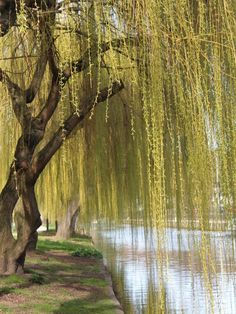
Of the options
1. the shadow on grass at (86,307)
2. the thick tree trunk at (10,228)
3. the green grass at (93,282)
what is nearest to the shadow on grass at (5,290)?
the thick tree trunk at (10,228)

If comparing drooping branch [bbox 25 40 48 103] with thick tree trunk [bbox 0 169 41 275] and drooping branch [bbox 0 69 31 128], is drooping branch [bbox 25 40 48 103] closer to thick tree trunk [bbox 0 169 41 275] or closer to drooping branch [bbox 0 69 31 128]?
drooping branch [bbox 0 69 31 128]

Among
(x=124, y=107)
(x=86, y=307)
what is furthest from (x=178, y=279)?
(x=124, y=107)

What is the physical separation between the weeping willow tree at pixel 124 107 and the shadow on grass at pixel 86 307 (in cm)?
124

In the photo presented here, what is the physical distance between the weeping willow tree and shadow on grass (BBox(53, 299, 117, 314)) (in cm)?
124

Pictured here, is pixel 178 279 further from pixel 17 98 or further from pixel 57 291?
pixel 17 98

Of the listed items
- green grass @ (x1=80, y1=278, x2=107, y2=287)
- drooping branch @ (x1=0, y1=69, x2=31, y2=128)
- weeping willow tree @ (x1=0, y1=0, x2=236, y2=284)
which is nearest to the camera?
weeping willow tree @ (x1=0, y1=0, x2=236, y2=284)

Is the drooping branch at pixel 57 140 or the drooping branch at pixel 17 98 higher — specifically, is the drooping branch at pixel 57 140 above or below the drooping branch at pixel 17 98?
below

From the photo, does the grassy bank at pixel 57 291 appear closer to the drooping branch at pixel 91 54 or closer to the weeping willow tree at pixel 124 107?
the weeping willow tree at pixel 124 107

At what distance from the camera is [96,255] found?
610 inches

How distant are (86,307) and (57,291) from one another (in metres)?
1.08

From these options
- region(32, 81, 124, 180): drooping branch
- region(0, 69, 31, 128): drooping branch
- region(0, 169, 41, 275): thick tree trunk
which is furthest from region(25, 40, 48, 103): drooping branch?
region(0, 169, 41, 275): thick tree trunk

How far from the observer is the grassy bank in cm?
686

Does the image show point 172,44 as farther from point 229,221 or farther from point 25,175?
point 25,175

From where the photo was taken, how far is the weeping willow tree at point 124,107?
3.34 metres
